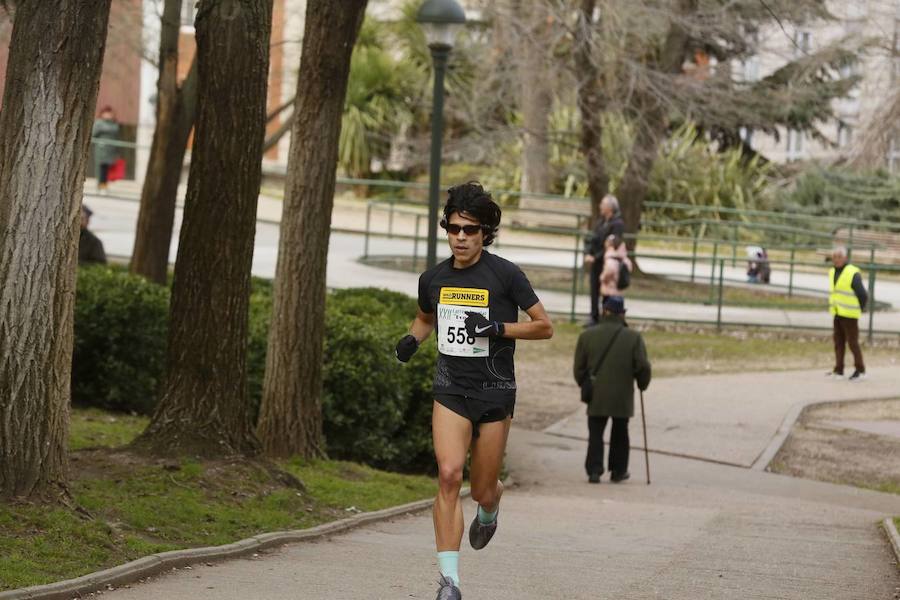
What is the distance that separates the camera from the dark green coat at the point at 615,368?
42.4 feet

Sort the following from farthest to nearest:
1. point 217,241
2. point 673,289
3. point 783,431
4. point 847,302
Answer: point 673,289
point 847,302
point 783,431
point 217,241

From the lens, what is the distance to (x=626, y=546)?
9.26 m

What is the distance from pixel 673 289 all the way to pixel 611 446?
1383 cm

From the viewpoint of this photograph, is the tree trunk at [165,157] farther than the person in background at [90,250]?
No

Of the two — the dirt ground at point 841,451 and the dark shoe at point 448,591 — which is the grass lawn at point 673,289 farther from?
the dark shoe at point 448,591

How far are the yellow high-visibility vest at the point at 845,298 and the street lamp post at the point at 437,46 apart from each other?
5867mm

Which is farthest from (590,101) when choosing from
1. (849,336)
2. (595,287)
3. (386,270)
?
(849,336)

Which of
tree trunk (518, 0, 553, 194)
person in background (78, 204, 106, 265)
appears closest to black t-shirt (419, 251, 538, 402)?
person in background (78, 204, 106, 265)

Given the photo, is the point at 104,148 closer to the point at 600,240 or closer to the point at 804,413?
→ the point at 600,240

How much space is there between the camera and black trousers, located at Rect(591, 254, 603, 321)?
2130 cm

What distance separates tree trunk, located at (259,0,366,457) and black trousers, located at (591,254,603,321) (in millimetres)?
10250

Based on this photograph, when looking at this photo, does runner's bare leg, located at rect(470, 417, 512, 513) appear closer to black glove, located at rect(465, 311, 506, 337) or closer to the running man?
the running man

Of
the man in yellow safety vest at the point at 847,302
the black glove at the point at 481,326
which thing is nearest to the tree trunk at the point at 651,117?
the man in yellow safety vest at the point at 847,302

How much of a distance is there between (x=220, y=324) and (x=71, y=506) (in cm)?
204
